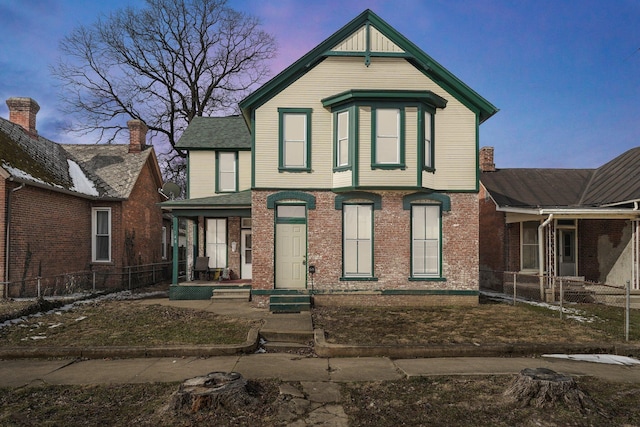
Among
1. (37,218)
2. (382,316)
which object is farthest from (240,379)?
(37,218)

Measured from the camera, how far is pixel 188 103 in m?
31.6

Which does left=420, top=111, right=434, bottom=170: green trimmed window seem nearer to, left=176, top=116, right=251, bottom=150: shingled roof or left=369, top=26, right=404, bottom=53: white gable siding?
left=369, top=26, right=404, bottom=53: white gable siding

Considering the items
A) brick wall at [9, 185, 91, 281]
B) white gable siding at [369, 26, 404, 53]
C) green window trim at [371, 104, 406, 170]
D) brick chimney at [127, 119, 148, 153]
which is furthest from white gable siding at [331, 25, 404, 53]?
brick chimney at [127, 119, 148, 153]

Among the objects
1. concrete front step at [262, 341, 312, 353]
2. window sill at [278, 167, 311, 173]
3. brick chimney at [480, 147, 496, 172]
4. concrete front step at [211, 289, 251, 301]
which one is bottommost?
concrete front step at [262, 341, 312, 353]

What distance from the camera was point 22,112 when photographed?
18516 mm

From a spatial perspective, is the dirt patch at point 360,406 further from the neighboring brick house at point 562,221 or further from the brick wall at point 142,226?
the brick wall at point 142,226

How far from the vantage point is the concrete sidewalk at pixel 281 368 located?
6.71 meters

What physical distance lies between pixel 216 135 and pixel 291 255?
23.9 ft

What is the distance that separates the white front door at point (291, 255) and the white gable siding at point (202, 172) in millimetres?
5383

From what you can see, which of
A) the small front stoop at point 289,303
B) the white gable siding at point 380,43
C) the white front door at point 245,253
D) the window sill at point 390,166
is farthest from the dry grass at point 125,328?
the white gable siding at point 380,43

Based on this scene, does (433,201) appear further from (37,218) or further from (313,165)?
(37,218)

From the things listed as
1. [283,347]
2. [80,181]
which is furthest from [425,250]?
[80,181]

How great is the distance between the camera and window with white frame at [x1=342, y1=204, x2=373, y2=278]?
43.3 feet

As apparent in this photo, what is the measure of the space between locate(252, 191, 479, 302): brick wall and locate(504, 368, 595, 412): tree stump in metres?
7.53
